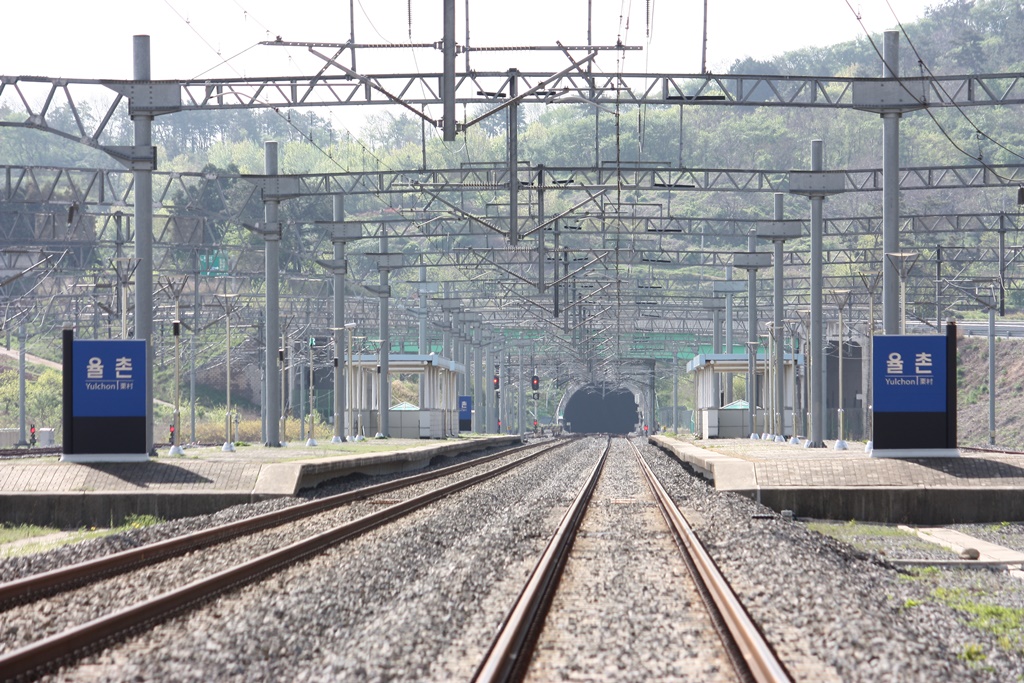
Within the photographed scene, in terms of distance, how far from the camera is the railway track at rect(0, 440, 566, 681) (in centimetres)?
852

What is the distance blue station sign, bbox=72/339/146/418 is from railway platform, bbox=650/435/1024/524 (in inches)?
414

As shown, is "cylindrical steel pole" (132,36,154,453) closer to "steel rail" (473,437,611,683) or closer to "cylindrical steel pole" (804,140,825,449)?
"steel rail" (473,437,611,683)

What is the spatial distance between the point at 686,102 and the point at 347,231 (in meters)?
18.9

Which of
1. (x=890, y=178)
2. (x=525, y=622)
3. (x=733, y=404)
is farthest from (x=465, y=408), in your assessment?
(x=525, y=622)

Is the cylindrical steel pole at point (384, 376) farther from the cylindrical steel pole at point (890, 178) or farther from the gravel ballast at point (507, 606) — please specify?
the gravel ballast at point (507, 606)

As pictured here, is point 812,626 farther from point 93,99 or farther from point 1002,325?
point 93,99

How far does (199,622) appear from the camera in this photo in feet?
33.2

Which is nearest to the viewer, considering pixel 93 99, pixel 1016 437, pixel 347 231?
pixel 347 231

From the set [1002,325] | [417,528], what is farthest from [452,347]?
[417,528]

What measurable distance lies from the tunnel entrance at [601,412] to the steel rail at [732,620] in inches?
4830

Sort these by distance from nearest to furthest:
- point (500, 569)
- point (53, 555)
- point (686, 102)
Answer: point (500, 569)
point (53, 555)
point (686, 102)

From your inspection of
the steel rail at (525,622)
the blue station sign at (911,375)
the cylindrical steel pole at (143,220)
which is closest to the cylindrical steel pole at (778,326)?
the blue station sign at (911,375)

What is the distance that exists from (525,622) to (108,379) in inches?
624

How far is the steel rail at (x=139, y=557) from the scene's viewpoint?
37.7 feet
